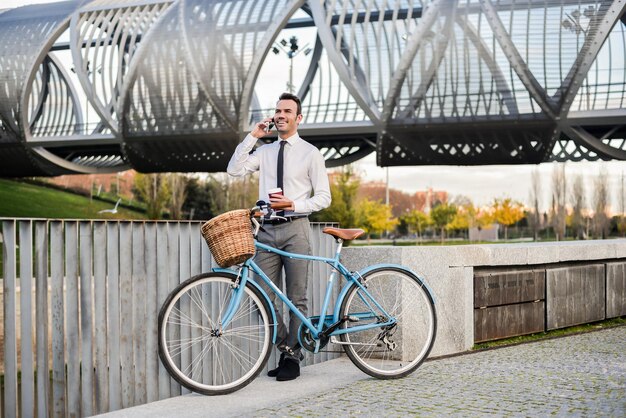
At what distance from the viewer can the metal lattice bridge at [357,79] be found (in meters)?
33.1

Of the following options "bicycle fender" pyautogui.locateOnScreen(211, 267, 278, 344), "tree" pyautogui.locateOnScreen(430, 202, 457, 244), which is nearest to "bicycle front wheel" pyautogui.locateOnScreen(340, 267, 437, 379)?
"bicycle fender" pyautogui.locateOnScreen(211, 267, 278, 344)

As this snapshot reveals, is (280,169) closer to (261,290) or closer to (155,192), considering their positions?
(261,290)

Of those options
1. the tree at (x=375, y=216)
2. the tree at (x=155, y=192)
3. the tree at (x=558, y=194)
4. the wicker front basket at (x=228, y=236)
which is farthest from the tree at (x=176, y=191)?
the wicker front basket at (x=228, y=236)

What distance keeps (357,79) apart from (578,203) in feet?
102

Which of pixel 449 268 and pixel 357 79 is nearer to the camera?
pixel 449 268

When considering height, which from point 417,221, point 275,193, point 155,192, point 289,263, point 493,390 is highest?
point 155,192

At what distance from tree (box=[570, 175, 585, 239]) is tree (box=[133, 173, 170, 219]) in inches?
1210

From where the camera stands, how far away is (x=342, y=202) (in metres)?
42.0

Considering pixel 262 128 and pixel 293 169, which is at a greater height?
pixel 262 128

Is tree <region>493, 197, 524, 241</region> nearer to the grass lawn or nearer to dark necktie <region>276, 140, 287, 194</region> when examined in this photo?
the grass lawn

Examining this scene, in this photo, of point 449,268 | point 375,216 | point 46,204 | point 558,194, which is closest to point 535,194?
point 558,194

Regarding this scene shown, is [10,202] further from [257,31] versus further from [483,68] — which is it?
[483,68]

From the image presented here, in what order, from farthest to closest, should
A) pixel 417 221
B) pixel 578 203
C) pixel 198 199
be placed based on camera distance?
1. pixel 417 221
2. pixel 578 203
3. pixel 198 199

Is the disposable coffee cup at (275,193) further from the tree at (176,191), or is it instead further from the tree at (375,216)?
the tree at (375,216)
